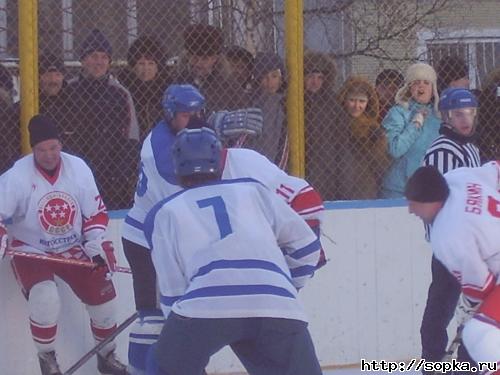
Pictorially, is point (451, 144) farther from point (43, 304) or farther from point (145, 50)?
point (43, 304)

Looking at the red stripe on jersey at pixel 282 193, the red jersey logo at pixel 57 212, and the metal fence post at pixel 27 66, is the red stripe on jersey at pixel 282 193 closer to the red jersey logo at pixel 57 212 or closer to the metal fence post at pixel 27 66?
the red jersey logo at pixel 57 212

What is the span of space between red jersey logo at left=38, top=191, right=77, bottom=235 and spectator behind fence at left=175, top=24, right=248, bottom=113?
2.83 ft

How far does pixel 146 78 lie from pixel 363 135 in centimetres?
118

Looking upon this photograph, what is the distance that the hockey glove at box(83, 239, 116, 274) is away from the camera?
5766 mm

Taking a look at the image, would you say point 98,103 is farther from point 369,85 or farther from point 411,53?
point 411,53

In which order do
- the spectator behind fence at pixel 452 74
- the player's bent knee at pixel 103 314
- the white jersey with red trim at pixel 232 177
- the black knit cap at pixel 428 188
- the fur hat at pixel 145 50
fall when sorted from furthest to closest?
the spectator behind fence at pixel 452 74, the fur hat at pixel 145 50, the player's bent knee at pixel 103 314, the white jersey with red trim at pixel 232 177, the black knit cap at pixel 428 188

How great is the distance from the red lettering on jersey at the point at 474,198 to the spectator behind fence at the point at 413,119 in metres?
2.11

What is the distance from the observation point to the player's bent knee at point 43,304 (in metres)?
5.64

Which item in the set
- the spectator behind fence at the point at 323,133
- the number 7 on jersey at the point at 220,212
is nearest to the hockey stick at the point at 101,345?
the spectator behind fence at the point at 323,133

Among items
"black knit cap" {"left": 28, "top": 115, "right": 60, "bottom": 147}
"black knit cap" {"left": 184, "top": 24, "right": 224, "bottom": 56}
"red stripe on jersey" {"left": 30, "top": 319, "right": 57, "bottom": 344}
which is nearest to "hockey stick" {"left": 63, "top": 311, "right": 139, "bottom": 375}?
"red stripe on jersey" {"left": 30, "top": 319, "right": 57, "bottom": 344}

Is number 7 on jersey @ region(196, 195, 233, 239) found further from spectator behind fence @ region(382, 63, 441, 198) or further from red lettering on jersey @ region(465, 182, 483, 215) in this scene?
spectator behind fence @ region(382, 63, 441, 198)

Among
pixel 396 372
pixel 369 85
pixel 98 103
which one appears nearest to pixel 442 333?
pixel 396 372

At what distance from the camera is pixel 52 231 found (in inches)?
226

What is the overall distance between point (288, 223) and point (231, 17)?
8.60 ft
